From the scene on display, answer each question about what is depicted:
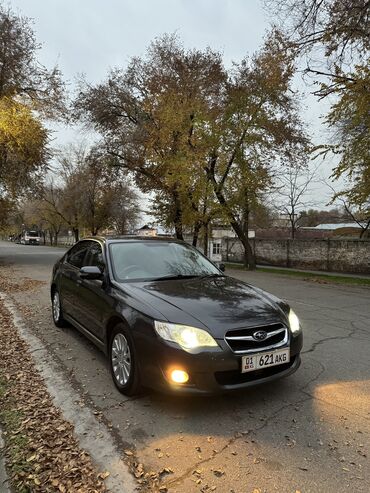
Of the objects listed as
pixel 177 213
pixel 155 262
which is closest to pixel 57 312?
pixel 155 262

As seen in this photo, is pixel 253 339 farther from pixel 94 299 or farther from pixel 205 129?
pixel 205 129

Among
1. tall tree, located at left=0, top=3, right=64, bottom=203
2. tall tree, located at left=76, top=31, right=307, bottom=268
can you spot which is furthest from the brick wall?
tall tree, located at left=0, top=3, right=64, bottom=203

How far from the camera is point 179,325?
139 inches

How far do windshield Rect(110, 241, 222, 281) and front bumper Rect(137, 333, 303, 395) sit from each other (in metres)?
1.28

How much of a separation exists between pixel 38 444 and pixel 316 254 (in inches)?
805

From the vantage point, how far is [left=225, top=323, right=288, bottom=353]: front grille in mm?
3527

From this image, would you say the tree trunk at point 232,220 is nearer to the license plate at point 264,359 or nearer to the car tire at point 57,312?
the car tire at point 57,312

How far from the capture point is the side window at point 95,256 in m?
5.08

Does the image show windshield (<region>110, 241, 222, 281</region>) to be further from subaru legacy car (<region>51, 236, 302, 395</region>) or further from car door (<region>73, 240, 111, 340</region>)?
car door (<region>73, 240, 111, 340</region>)

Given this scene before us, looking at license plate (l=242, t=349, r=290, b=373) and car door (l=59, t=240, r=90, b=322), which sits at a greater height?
car door (l=59, t=240, r=90, b=322)

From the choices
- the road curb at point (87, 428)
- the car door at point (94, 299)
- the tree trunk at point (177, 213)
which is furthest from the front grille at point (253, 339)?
the tree trunk at point (177, 213)

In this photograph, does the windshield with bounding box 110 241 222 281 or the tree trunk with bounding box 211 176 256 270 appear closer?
the windshield with bounding box 110 241 222 281

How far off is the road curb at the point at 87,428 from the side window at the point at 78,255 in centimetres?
137

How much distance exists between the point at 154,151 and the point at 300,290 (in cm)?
1198
